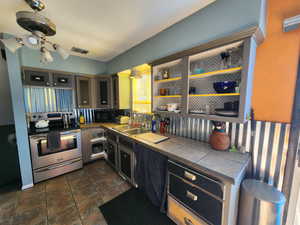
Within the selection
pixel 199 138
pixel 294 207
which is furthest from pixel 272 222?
pixel 199 138

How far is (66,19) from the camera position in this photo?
163 cm

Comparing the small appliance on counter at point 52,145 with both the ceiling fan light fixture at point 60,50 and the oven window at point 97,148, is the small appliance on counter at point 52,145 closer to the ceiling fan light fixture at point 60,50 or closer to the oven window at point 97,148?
the oven window at point 97,148

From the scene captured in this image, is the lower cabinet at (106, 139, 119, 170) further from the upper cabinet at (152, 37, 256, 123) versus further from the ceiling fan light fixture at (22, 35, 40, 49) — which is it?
the ceiling fan light fixture at (22, 35, 40, 49)

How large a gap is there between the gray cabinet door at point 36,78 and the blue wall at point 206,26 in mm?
2056

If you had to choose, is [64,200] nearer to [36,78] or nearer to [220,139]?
[36,78]

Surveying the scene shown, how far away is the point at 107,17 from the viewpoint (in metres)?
1.60

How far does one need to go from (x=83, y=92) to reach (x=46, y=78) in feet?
2.43

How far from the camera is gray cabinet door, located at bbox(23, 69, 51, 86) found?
223 cm

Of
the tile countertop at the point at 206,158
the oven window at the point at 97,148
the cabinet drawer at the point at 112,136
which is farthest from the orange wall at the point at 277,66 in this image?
the oven window at the point at 97,148

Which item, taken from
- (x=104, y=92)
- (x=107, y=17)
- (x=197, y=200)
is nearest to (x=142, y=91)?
(x=104, y=92)

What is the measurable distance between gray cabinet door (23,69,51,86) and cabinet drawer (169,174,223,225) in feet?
9.81

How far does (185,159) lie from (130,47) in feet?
7.99

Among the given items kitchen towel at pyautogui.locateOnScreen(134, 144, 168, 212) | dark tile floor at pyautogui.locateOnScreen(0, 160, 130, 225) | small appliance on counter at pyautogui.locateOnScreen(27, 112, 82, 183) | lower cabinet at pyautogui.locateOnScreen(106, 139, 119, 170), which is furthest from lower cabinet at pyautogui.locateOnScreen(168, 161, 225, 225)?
small appliance on counter at pyautogui.locateOnScreen(27, 112, 82, 183)

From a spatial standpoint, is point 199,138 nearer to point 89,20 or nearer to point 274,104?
point 274,104
